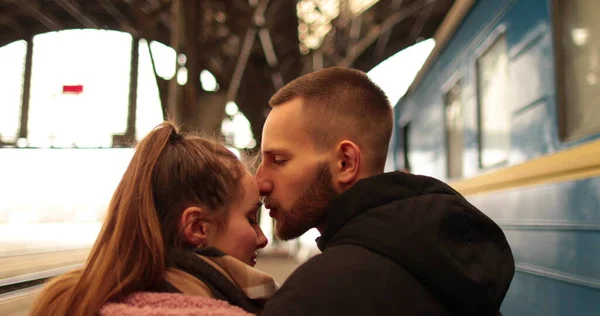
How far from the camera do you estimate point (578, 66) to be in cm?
258

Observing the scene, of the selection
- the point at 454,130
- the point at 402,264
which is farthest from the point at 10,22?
the point at 454,130

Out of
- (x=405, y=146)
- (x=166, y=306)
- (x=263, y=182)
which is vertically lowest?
(x=166, y=306)

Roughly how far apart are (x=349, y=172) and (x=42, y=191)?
1.21 m

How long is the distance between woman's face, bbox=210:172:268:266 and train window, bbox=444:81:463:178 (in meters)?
3.11

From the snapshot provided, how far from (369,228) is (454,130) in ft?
11.8

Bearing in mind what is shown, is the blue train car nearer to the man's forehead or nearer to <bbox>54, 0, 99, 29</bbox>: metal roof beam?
the man's forehead

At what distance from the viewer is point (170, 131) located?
1.65 metres

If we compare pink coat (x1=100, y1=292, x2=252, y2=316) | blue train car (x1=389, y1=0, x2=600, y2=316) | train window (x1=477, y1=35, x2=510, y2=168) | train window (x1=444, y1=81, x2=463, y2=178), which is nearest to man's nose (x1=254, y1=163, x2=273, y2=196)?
pink coat (x1=100, y1=292, x2=252, y2=316)

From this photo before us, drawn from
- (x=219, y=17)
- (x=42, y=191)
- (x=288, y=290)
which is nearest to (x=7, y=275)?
(x=42, y=191)

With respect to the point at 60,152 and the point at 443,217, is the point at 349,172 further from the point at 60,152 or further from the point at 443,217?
the point at 60,152

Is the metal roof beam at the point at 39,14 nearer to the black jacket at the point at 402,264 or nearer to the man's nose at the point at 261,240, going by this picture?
the man's nose at the point at 261,240

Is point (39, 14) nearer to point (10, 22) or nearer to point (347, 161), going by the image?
point (10, 22)

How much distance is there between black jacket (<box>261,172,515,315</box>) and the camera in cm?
133

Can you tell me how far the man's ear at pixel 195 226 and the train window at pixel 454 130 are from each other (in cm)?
327
